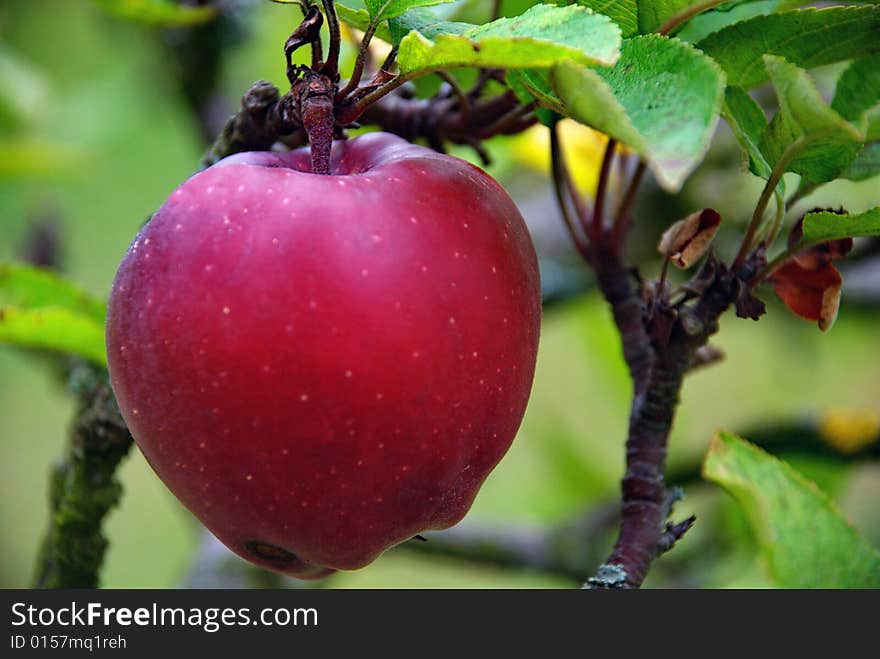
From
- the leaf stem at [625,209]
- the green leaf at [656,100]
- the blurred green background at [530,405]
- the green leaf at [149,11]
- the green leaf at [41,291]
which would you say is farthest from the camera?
the blurred green background at [530,405]

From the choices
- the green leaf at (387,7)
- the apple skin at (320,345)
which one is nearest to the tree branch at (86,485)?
the apple skin at (320,345)

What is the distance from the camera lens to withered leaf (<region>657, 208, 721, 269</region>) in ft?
1.45

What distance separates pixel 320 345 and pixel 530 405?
4.61ft

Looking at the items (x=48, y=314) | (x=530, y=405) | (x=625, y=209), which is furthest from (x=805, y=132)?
(x=530, y=405)

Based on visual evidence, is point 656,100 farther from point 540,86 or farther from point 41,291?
point 41,291

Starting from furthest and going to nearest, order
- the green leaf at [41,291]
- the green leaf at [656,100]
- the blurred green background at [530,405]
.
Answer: the blurred green background at [530,405] → the green leaf at [41,291] → the green leaf at [656,100]

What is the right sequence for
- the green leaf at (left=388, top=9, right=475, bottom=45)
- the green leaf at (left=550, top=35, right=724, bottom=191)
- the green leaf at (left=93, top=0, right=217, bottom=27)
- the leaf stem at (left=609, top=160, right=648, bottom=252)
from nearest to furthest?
the green leaf at (left=550, top=35, right=724, bottom=191)
the green leaf at (left=388, top=9, right=475, bottom=45)
the leaf stem at (left=609, top=160, right=648, bottom=252)
the green leaf at (left=93, top=0, right=217, bottom=27)

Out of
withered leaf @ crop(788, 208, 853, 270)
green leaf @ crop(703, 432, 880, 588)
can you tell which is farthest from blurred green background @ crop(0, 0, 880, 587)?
withered leaf @ crop(788, 208, 853, 270)

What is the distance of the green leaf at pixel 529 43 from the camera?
0.31 metres

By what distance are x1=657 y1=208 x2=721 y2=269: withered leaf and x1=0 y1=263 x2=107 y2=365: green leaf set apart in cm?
34

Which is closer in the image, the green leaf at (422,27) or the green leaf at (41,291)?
the green leaf at (422,27)

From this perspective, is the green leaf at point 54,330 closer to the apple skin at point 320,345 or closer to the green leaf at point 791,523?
the apple skin at point 320,345

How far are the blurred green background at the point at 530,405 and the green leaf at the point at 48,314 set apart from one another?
135mm

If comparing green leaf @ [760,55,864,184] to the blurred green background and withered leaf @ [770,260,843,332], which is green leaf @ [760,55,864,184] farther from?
the blurred green background
